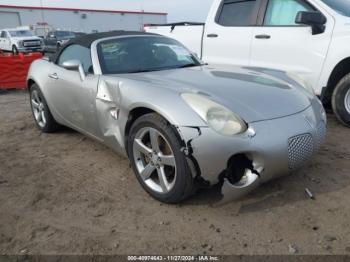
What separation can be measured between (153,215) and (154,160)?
0.45 m

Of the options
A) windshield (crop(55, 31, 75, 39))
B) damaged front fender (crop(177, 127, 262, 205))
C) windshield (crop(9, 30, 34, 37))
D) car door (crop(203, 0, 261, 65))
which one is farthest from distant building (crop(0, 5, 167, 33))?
damaged front fender (crop(177, 127, 262, 205))

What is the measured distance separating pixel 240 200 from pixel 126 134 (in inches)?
45.7

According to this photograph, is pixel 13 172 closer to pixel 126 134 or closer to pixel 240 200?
pixel 126 134

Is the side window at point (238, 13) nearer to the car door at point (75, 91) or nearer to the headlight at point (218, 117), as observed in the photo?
the car door at point (75, 91)

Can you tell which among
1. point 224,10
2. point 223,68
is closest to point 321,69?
point 223,68

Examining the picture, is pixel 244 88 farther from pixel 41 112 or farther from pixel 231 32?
pixel 41 112

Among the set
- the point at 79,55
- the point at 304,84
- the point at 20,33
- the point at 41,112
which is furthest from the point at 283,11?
the point at 20,33

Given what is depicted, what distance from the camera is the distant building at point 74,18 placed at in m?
40.7

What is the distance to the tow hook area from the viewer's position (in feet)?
8.84

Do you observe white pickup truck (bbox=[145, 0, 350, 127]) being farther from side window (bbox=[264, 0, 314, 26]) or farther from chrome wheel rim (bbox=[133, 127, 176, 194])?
chrome wheel rim (bbox=[133, 127, 176, 194])

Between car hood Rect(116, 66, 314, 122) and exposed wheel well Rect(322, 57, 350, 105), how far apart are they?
138cm

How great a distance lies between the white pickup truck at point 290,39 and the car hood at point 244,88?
31.7 inches

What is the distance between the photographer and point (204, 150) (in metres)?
2.61

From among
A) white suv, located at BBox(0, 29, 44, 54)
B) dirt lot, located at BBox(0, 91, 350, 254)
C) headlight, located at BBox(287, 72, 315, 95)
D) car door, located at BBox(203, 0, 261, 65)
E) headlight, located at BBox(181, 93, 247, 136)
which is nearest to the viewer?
dirt lot, located at BBox(0, 91, 350, 254)
